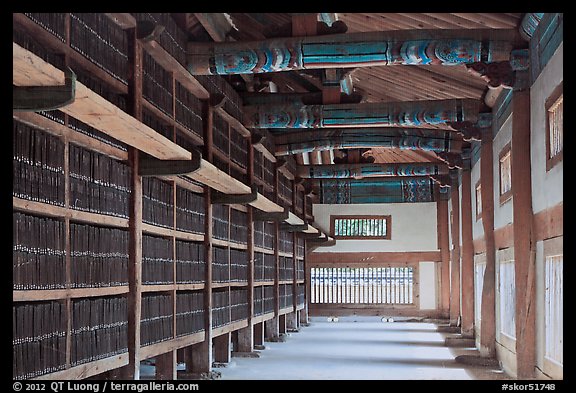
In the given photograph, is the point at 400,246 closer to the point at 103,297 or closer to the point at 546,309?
the point at 546,309

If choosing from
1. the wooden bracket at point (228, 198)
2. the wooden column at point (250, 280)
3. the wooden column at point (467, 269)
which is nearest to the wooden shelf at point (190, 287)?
the wooden bracket at point (228, 198)

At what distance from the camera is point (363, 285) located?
20312 millimetres

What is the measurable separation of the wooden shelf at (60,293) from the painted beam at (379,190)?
Answer: 1378cm

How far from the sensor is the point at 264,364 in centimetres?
1072

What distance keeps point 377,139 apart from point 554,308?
6.83 m

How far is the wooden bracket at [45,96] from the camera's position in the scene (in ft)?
13.2

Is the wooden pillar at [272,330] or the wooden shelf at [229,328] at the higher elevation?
the wooden shelf at [229,328]

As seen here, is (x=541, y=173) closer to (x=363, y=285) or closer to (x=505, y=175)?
(x=505, y=175)

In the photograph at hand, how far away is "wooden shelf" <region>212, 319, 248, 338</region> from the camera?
9.53 m

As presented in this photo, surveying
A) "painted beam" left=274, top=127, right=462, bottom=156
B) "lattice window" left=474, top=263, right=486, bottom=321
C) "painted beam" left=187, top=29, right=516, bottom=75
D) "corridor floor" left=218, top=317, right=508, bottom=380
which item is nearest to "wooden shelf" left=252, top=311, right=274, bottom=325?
"corridor floor" left=218, top=317, right=508, bottom=380

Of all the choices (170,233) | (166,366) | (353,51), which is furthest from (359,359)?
(353,51)

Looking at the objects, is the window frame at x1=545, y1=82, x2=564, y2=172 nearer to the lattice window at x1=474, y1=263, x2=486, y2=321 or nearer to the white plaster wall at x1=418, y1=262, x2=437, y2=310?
the lattice window at x1=474, y1=263, x2=486, y2=321

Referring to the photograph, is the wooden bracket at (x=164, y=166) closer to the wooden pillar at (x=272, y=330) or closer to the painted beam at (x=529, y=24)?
the painted beam at (x=529, y=24)

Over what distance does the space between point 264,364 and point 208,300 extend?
6.50 feet
